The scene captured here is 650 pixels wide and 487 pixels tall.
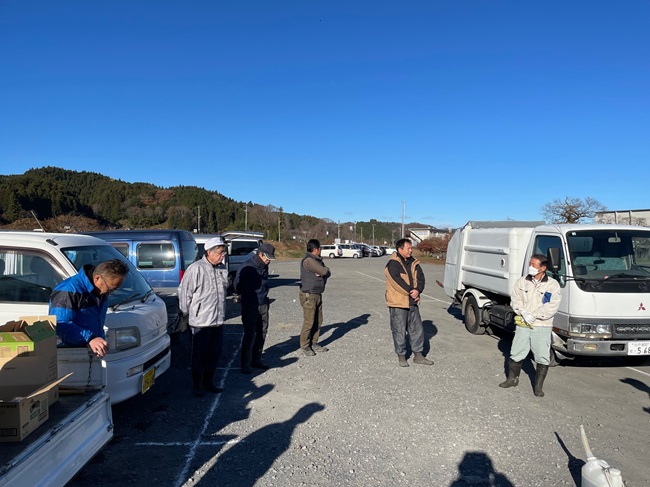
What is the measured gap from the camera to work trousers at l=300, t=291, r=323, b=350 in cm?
719

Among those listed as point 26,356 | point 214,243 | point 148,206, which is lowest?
point 26,356

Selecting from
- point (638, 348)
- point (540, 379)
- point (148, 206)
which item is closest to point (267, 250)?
point (540, 379)

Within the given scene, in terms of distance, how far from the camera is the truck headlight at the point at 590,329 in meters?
5.68

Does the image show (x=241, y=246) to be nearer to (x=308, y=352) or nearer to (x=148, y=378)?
(x=308, y=352)

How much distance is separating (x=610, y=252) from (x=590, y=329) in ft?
5.00

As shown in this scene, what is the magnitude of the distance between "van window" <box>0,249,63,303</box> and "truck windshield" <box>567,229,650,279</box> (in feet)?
21.8

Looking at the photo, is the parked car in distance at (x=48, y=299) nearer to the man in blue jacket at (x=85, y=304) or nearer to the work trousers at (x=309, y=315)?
the man in blue jacket at (x=85, y=304)

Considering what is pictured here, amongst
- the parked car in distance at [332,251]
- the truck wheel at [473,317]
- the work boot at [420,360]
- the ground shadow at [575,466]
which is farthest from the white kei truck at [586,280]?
the parked car in distance at [332,251]

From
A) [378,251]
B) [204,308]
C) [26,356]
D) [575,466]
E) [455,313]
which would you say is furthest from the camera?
[378,251]

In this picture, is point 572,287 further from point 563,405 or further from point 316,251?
point 316,251

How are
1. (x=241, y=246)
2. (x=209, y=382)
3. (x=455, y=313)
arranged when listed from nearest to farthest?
(x=209, y=382)
(x=455, y=313)
(x=241, y=246)

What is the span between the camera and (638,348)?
226 inches

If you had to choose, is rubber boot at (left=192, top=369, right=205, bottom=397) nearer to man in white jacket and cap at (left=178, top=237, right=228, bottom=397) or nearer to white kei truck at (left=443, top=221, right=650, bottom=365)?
man in white jacket and cap at (left=178, top=237, right=228, bottom=397)

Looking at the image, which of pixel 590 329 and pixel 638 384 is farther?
pixel 638 384
